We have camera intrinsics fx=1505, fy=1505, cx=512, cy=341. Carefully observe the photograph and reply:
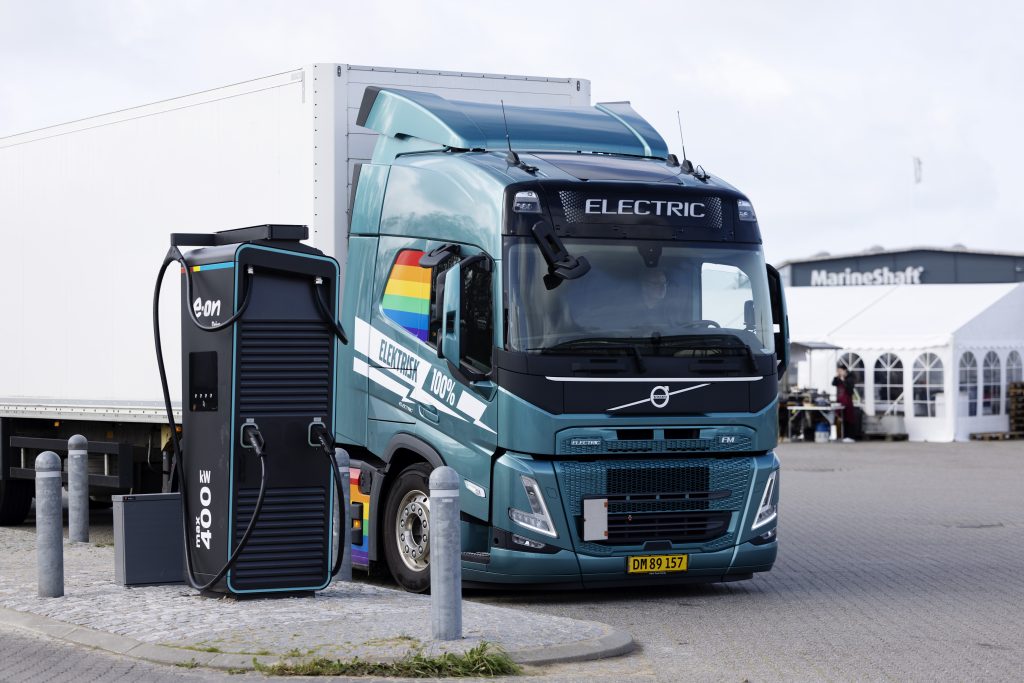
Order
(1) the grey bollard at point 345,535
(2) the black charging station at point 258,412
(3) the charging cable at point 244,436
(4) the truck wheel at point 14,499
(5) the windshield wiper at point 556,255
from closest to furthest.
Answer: (3) the charging cable at point 244,436, (2) the black charging station at point 258,412, (5) the windshield wiper at point 556,255, (1) the grey bollard at point 345,535, (4) the truck wheel at point 14,499

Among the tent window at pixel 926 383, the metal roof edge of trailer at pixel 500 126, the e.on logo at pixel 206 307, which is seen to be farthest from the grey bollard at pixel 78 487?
the tent window at pixel 926 383

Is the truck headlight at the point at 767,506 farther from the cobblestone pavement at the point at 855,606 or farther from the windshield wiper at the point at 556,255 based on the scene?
the windshield wiper at the point at 556,255

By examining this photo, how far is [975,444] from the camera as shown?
32.8m

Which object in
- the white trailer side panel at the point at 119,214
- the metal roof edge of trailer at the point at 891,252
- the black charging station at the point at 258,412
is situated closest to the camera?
the black charging station at the point at 258,412

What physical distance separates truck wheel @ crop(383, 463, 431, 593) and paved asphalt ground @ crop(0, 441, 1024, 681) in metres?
0.50

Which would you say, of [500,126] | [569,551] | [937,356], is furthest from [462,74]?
[937,356]

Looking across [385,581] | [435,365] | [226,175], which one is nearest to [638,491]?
[435,365]

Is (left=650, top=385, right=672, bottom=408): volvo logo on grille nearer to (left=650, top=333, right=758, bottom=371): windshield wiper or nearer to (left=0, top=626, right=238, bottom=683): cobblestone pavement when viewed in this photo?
(left=650, top=333, right=758, bottom=371): windshield wiper

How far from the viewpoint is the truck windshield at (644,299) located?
399 inches

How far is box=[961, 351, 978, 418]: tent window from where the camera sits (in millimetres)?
32938

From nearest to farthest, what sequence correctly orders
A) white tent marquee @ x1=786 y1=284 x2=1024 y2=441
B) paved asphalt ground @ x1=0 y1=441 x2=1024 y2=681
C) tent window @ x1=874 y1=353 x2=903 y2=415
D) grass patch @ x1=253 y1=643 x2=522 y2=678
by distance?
grass patch @ x1=253 y1=643 x2=522 y2=678, paved asphalt ground @ x1=0 y1=441 x2=1024 y2=681, white tent marquee @ x1=786 y1=284 x2=1024 y2=441, tent window @ x1=874 y1=353 x2=903 y2=415

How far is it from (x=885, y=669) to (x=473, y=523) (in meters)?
3.35

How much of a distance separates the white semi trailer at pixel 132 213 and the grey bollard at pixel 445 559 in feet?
12.1

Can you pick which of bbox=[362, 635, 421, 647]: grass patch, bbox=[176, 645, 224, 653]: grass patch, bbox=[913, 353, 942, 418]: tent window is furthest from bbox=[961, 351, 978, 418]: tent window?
bbox=[176, 645, 224, 653]: grass patch
